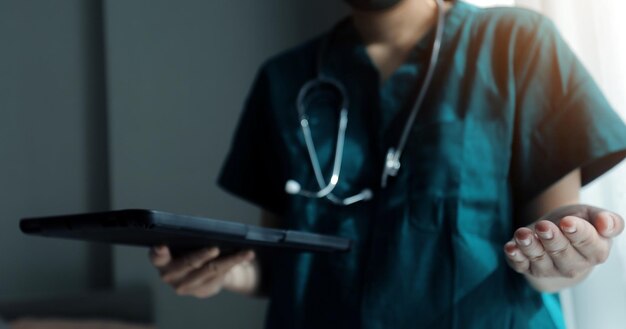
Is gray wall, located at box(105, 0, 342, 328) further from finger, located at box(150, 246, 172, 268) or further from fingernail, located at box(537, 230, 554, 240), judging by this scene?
fingernail, located at box(537, 230, 554, 240)

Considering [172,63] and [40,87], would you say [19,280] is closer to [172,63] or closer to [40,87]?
[40,87]

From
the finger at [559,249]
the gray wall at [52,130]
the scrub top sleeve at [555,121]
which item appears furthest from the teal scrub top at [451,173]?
the gray wall at [52,130]

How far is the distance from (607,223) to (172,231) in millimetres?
304

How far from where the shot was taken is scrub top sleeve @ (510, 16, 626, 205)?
614 mm

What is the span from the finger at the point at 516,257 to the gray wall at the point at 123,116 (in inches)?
34.6

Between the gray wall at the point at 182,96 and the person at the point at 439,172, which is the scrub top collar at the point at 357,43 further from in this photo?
the gray wall at the point at 182,96

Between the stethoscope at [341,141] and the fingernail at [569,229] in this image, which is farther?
the stethoscope at [341,141]

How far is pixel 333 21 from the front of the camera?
136cm

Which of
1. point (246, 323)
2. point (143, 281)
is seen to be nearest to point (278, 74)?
point (246, 323)

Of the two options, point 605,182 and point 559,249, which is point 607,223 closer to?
point 559,249

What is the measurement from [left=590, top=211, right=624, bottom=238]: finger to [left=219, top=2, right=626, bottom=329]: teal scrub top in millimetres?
149

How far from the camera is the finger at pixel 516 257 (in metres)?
0.49

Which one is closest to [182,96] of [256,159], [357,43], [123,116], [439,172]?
[123,116]

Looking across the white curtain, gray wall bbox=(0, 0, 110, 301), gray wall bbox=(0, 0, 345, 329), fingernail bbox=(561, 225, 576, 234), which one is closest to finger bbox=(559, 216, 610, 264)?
fingernail bbox=(561, 225, 576, 234)
